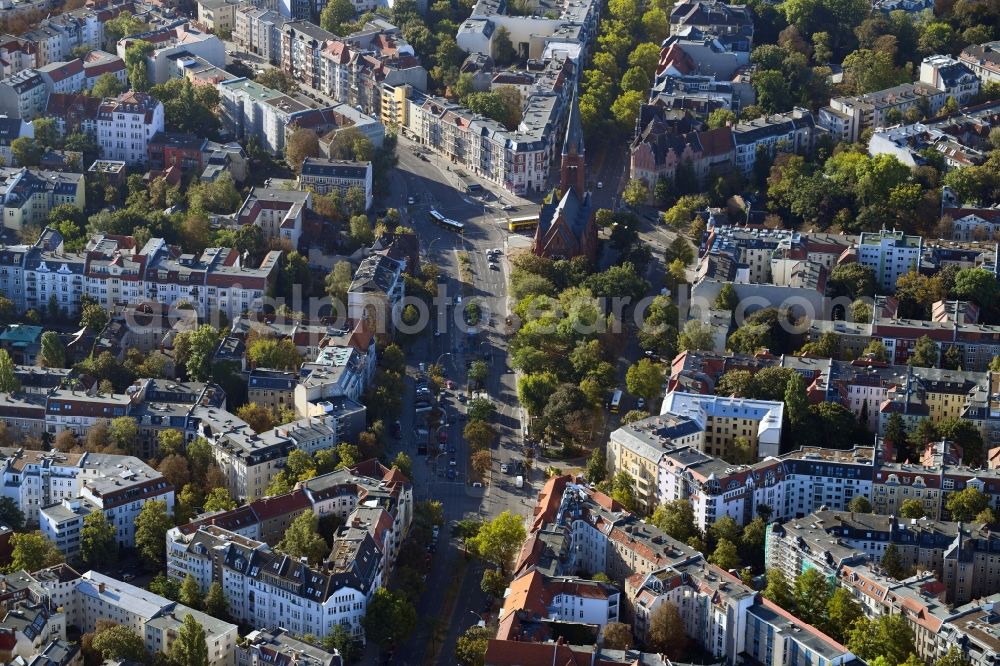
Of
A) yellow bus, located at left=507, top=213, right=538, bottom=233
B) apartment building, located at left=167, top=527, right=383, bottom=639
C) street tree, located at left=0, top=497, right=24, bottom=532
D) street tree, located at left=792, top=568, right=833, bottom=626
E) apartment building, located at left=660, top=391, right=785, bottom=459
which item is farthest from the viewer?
yellow bus, located at left=507, top=213, right=538, bottom=233

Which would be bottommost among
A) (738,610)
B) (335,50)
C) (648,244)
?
(738,610)

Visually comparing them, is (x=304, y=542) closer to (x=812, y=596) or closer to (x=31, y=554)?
(x=31, y=554)

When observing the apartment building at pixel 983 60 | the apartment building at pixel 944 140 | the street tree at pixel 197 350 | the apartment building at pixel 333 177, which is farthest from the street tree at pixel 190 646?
the apartment building at pixel 983 60

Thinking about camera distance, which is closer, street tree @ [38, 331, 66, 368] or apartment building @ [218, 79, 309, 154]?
street tree @ [38, 331, 66, 368]

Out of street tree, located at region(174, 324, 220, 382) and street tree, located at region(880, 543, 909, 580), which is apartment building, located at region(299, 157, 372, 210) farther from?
street tree, located at region(880, 543, 909, 580)

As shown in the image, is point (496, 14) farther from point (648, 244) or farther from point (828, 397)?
point (828, 397)

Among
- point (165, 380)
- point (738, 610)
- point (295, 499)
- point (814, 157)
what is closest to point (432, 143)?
point (814, 157)

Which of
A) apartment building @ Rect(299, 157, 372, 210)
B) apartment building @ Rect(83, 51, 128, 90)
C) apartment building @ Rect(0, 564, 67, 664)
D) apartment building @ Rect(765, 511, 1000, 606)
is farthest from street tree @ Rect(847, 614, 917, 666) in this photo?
apartment building @ Rect(83, 51, 128, 90)
